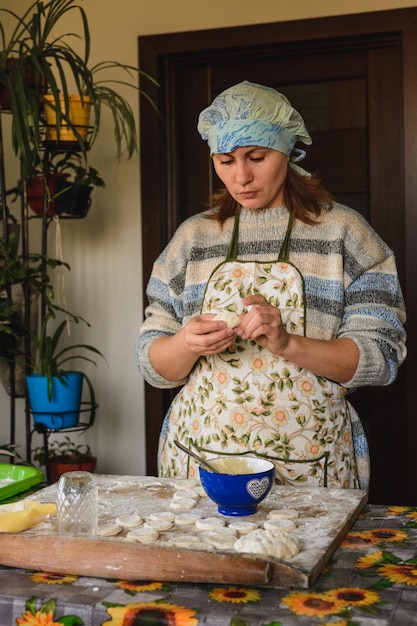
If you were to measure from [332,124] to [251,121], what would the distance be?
131 centimetres

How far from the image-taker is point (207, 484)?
137 centimetres

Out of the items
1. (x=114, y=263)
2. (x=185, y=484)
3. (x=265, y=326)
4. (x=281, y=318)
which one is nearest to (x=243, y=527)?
(x=185, y=484)

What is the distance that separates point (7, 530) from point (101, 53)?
7.57ft

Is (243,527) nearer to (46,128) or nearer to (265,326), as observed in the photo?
(265,326)

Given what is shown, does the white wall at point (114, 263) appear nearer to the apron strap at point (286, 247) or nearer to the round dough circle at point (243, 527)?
the apron strap at point (286, 247)

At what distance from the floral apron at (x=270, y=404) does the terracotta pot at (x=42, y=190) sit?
1.23 meters

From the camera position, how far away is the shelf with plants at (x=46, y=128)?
2670 millimetres

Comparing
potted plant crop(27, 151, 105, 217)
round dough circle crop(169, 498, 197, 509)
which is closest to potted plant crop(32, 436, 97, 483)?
potted plant crop(27, 151, 105, 217)

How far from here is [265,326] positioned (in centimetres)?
164

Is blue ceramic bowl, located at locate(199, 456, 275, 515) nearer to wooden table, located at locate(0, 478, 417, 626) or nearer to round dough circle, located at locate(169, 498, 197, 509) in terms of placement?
round dough circle, located at locate(169, 498, 197, 509)

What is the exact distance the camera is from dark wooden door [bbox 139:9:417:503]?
2895mm

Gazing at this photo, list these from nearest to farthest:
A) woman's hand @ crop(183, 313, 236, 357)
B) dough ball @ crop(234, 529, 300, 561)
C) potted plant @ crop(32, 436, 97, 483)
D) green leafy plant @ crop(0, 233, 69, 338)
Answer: dough ball @ crop(234, 529, 300, 561)
woman's hand @ crop(183, 313, 236, 357)
green leafy plant @ crop(0, 233, 69, 338)
potted plant @ crop(32, 436, 97, 483)

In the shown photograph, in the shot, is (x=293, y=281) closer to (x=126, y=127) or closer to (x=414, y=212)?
(x=414, y=212)

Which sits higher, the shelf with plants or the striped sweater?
the shelf with plants
